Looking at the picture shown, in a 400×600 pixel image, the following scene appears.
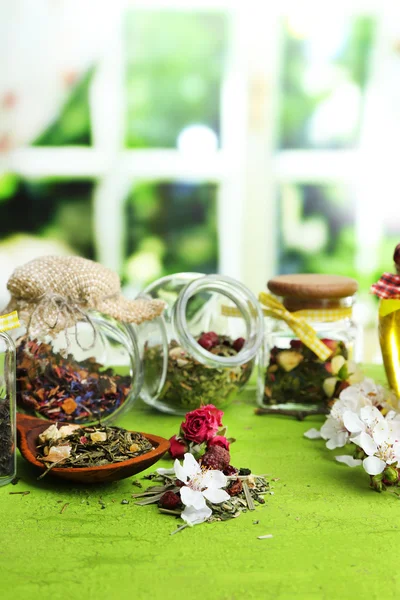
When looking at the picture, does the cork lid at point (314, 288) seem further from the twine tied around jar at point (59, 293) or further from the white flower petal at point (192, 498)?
the white flower petal at point (192, 498)

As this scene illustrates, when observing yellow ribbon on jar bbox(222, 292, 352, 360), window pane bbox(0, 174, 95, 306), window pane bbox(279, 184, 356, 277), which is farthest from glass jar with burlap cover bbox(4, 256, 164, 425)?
window pane bbox(279, 184, 356, 277)

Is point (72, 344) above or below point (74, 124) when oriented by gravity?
below

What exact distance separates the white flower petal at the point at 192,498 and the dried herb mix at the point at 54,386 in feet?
0.94

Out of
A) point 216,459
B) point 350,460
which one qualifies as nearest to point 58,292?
point 216,459

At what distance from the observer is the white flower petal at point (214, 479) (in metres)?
0.87

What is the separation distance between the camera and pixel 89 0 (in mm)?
2807

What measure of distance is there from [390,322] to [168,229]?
182 cm

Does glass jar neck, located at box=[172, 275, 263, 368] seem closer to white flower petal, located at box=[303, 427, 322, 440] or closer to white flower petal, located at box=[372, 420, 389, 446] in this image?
white flower petal, located at box=[303, 427, 322, 440]

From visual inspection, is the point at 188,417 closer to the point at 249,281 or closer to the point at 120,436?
the point at 120,436

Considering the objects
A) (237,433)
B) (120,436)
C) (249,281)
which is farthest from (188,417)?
(249,281)

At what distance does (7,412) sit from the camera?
0.95m

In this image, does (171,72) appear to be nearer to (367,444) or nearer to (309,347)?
(309,347)

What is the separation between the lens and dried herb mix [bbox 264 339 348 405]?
4.06 feet

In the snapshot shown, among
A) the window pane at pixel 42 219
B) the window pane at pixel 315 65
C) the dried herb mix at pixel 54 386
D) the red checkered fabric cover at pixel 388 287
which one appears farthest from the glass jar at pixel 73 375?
the window pane at pixel 315 65
